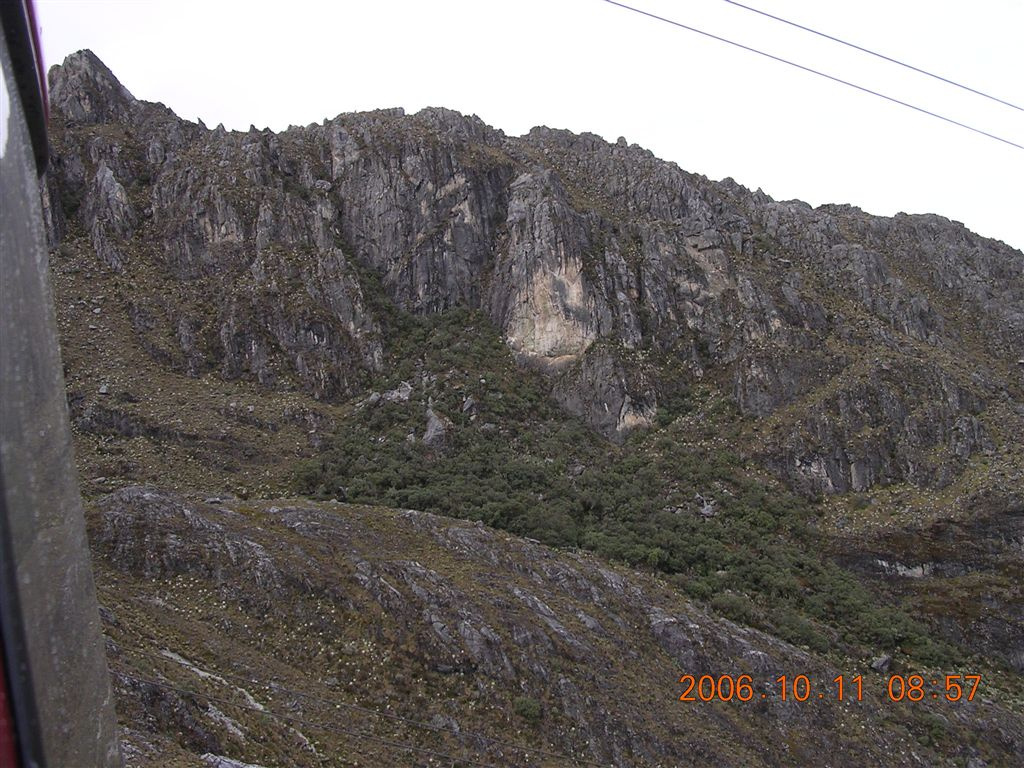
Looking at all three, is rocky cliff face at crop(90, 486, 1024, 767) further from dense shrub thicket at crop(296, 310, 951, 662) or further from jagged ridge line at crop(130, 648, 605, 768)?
dense shrub thicket at crop(296, 310, 951, 662)

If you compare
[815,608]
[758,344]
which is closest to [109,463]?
[815,608]

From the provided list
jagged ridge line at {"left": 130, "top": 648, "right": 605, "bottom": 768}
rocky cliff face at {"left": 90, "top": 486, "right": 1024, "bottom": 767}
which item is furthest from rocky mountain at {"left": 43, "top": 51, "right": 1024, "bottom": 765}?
jagged ridge line at {"left": 130, "top": 648, "right": 605, "bottom": 768}

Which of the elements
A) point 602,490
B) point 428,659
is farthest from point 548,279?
point 428,659

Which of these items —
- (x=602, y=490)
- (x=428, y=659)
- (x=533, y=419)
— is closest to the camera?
(x=428, y=659)

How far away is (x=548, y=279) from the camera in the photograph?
5372cm

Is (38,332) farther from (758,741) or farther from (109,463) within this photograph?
(109,463)

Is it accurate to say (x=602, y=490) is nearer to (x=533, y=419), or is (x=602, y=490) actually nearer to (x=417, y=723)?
(x=533, y=419)

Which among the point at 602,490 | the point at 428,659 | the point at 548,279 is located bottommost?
the point at 602,490

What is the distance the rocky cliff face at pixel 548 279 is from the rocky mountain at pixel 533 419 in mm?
249

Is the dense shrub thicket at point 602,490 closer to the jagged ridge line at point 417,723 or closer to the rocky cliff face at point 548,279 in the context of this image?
the rocky cliff face at point 548,279

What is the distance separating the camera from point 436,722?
720 inches

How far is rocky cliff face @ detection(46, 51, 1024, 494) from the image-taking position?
46.0m

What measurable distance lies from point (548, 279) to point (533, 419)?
1202 centimetres

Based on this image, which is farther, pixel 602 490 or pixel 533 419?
pixel 533 419
